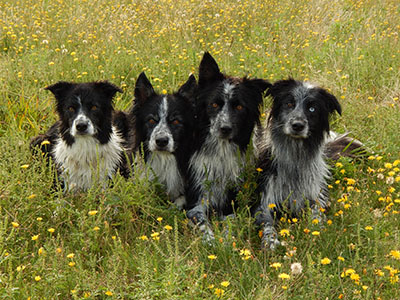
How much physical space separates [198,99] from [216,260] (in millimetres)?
1602

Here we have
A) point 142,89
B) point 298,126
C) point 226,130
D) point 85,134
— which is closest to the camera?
point 298,126

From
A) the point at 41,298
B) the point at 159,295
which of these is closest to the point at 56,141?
the point at 41,298

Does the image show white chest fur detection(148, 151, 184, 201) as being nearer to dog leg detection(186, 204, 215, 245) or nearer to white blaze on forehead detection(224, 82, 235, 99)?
dog leg detection(186, 204, 215, 245)

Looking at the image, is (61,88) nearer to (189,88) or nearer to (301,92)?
(189,88)

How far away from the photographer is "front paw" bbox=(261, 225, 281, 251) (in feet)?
12.0

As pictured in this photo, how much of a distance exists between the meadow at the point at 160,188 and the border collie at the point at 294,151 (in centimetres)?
18

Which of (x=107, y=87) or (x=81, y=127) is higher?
(x=107, y=87)

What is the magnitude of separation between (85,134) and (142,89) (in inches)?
27.8

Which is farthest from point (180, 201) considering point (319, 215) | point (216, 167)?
point (319, 215)

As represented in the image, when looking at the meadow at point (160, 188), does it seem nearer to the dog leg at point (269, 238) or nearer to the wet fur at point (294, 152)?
the dog leg at point (269, 238)

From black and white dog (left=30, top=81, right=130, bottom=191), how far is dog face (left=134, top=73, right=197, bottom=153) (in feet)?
0.94

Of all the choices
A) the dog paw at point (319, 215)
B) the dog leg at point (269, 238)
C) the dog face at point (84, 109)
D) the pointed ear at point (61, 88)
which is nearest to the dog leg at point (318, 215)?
the dog paw at point (319, 215)

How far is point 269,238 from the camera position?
3.76 metres

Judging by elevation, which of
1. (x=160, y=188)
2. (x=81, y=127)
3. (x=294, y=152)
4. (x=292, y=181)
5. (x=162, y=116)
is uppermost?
(x=162, y=116)
